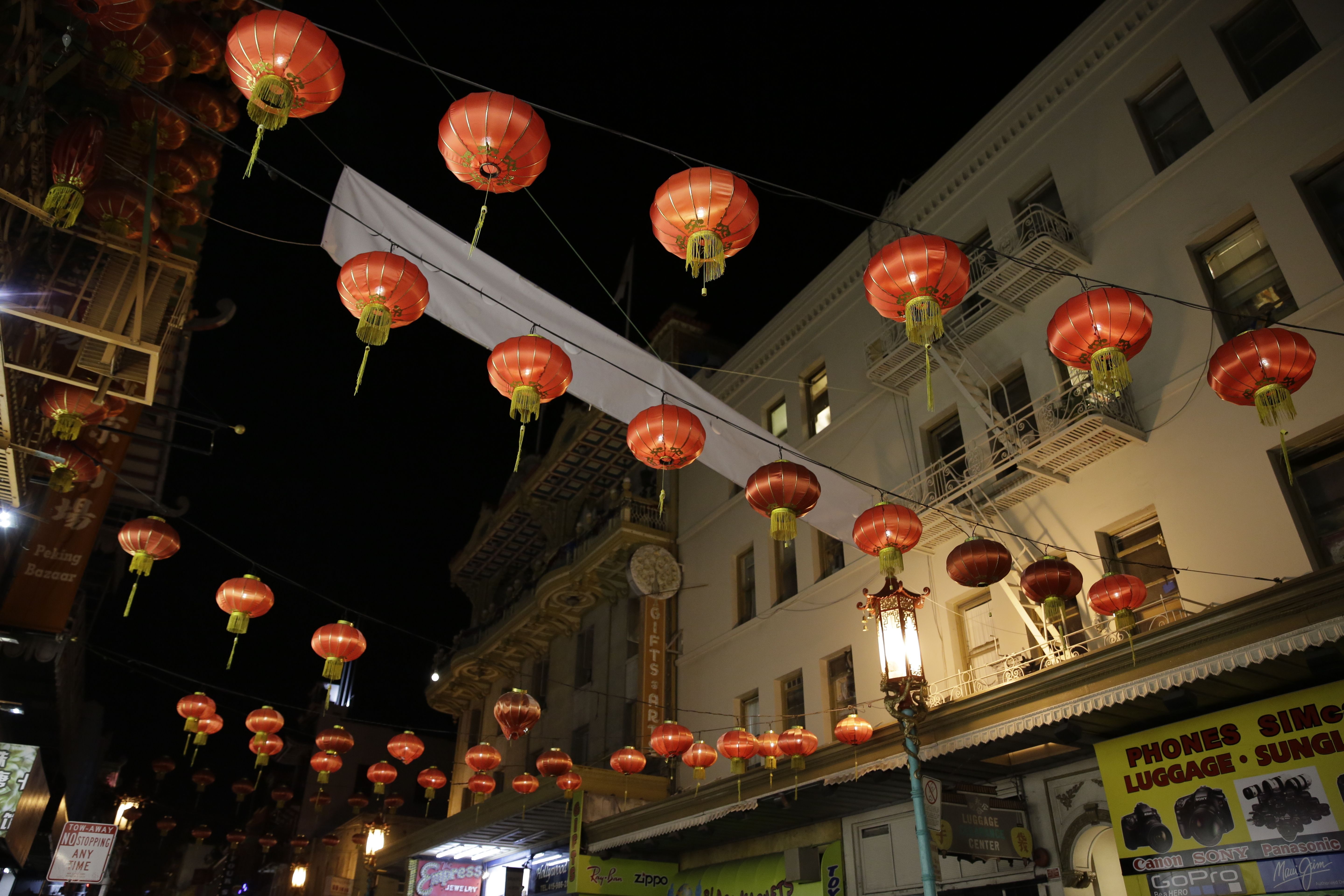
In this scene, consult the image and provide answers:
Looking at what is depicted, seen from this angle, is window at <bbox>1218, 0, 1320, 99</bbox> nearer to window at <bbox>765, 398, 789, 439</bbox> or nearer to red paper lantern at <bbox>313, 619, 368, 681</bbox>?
window at <bbox>765, 398, 789, 439</bbox>

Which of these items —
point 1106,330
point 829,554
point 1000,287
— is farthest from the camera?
point 829,554

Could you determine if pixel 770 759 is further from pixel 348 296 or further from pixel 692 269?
pixel 348 296

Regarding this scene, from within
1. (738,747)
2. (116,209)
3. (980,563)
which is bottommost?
(738,747)

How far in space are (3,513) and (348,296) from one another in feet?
28.0

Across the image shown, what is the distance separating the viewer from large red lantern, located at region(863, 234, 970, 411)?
8.30 m

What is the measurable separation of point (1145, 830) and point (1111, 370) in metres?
5.50

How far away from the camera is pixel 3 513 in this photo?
12.7 m

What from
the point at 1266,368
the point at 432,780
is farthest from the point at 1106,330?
the point at 432,780

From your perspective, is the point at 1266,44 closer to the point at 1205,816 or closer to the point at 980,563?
the point at 980,563

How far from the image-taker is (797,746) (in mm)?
13719

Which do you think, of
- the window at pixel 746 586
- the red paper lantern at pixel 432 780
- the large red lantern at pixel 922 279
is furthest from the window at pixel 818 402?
the red paper lantern at pixel 432 780

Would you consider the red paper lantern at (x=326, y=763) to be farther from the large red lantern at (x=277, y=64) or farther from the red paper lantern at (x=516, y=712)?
the large red lantern at (x=277, y=64)

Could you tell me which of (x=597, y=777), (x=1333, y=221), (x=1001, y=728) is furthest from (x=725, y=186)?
(x=597, y=777)

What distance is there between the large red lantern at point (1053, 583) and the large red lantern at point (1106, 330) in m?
2.74
